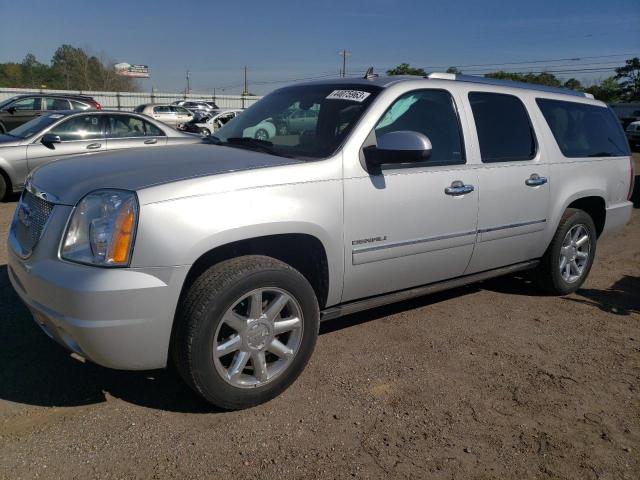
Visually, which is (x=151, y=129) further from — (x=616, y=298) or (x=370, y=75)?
(x=616, y=298)

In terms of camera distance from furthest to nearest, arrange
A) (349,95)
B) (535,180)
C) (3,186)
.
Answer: (3,186)
(535,180)
(349,95)

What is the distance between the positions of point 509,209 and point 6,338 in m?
3.69

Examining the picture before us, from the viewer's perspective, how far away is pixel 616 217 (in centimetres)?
529

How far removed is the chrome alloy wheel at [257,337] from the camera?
9.18 ft

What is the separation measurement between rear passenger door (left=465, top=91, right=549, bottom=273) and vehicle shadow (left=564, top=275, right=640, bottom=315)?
90 cm

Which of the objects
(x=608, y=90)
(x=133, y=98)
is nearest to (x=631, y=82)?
(x=608, y=90)

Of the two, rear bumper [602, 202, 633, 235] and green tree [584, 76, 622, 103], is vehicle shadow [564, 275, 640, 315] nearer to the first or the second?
rear bumper [602, 202, 633, 235]

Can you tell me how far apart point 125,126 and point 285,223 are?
22.5 ft

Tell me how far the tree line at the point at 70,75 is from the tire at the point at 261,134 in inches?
2845

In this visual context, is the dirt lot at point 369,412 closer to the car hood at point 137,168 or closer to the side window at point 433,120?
the car hood at point 137,168

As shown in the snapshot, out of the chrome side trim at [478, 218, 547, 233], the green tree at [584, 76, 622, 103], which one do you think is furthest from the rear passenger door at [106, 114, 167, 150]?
the green tree at [584, 76, 622, 103]

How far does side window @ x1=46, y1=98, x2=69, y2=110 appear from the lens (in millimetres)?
16250

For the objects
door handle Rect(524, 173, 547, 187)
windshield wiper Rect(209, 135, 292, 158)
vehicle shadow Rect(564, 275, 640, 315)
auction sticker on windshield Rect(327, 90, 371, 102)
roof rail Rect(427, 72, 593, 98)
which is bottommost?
vehicle shadow Rect(564, 275, 640, 315)

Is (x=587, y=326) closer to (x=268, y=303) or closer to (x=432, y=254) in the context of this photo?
(x=432, y=254)
